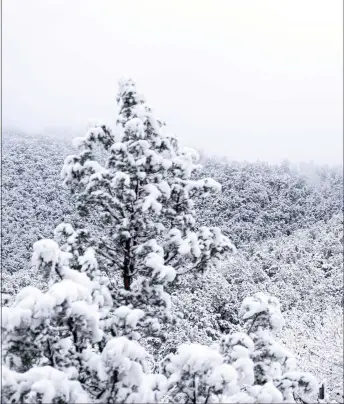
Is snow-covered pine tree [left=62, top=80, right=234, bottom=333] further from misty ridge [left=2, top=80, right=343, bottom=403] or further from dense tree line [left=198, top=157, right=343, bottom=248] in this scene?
dense tree line [left=198, top=157, right=343, bottom=248]

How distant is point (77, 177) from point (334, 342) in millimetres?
12506

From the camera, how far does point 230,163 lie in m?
76.6

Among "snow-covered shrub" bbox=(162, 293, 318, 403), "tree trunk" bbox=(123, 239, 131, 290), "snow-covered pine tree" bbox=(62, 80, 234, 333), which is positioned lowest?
"snow-covered shrub" bbox=(162, 293, 318, 403)

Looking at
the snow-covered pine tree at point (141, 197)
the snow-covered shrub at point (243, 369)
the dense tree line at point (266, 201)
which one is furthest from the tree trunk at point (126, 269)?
the dense tree line at point (266, 201)

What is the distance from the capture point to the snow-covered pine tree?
7.17 meters

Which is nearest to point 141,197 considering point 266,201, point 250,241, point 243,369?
point 243,369

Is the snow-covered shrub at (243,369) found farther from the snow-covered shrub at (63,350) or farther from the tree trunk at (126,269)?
the tree trunk at (126,269)

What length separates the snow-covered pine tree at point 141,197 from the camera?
23.5ft

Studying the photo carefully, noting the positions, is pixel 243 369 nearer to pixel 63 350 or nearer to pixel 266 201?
pixel 63 350

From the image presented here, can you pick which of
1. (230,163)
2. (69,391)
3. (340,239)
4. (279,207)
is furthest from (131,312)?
(230,163)

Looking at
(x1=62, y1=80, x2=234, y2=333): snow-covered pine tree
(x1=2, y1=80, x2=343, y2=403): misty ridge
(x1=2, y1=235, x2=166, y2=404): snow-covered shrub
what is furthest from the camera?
(x1=62, y1=80, x2=234, y2=333): snow-covered pine tree

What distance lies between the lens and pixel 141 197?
7.45m

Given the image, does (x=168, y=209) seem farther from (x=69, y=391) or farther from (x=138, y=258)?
(x=69, y=391)

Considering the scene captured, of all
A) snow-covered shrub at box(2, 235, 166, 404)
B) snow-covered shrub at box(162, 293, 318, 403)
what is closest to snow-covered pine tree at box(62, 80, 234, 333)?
snow-covered shrub at box(162, 293, 318, 403)
